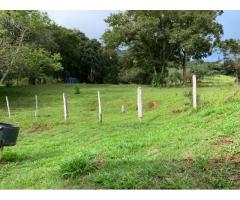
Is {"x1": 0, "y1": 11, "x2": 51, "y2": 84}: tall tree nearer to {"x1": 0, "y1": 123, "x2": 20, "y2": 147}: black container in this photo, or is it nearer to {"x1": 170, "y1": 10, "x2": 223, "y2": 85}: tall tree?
{"x1": 170, "y1": 10, "x2": 223, "y2": 85}: tall tree

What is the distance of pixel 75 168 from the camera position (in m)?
7.05

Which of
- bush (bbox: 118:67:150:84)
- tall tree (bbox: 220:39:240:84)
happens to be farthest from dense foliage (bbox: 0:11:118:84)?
tall tree (bbox: 220:39:240:84)

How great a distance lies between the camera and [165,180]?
20.8 ft

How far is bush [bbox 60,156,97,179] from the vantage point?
7.01 m

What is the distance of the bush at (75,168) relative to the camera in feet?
23.0

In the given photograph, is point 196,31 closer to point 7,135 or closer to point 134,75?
point 134,75

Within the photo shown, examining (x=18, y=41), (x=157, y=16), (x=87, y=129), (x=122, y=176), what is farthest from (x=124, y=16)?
(x=122, y=176)

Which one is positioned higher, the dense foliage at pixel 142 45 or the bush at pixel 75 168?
the dense foliage at pixel 142 45

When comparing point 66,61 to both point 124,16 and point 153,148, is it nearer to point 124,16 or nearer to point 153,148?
point 124,16

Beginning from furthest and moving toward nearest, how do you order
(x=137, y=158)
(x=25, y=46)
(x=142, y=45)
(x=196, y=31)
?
(x=142, y=45) → (x=196, y=31) → (x=25, y=46) → (x=137, y=158)

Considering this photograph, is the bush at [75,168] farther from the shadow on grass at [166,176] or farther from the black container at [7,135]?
the black container at [7,135]

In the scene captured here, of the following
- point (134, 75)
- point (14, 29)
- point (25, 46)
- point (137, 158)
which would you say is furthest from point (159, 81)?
point (137, 158)

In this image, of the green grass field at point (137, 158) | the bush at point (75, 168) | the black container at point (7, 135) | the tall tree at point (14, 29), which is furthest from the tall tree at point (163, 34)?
the bush at point (75, 168)

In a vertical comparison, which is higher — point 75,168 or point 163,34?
point 163,34
